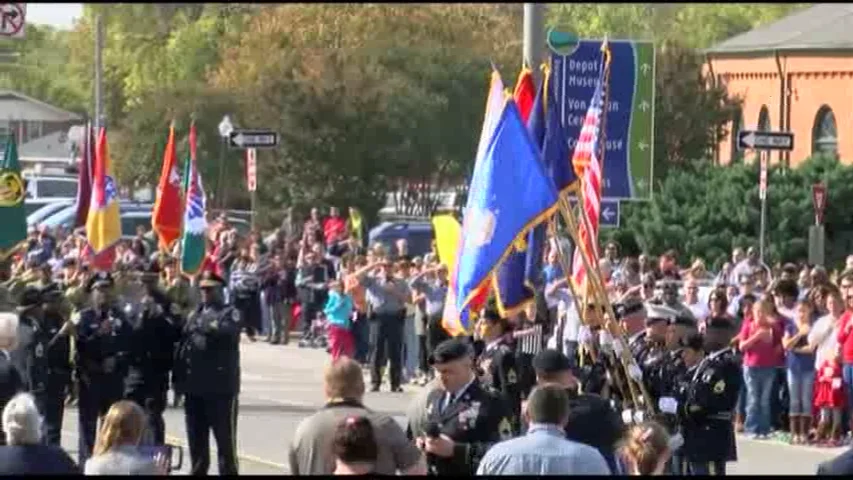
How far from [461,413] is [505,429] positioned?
343 millimetres

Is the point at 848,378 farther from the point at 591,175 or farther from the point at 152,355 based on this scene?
the point at 152,355

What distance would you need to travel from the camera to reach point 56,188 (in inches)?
2238

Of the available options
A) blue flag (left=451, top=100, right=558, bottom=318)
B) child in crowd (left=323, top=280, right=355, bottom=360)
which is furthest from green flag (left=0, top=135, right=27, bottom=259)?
blue flag (left=451, top=100, right=558, bottom=318)

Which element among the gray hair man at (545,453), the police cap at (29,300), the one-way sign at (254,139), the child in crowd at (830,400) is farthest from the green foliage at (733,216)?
the gray hair man at (545,453)

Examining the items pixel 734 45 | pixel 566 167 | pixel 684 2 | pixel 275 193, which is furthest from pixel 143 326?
pixel 684 2

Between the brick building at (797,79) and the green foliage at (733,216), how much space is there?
12.4 metres

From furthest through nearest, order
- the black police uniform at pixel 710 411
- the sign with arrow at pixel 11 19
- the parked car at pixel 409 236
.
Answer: the parked car at pixel 409 236 < the sign with arrow at pixel 11 19 < the black police uniform at pixel 710 411

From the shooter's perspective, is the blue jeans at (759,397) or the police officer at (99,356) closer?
the police officer at (99,356)

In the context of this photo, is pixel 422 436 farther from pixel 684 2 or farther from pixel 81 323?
pixel 684 2

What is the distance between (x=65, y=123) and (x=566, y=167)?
2230 inches

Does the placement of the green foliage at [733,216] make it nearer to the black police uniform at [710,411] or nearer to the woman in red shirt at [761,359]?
the woman in red shirt at [761,359]

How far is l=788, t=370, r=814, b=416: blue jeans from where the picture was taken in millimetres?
22281

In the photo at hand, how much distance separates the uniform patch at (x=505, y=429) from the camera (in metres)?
12.0

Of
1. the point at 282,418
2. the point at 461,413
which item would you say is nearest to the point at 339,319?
the point at 282,418
